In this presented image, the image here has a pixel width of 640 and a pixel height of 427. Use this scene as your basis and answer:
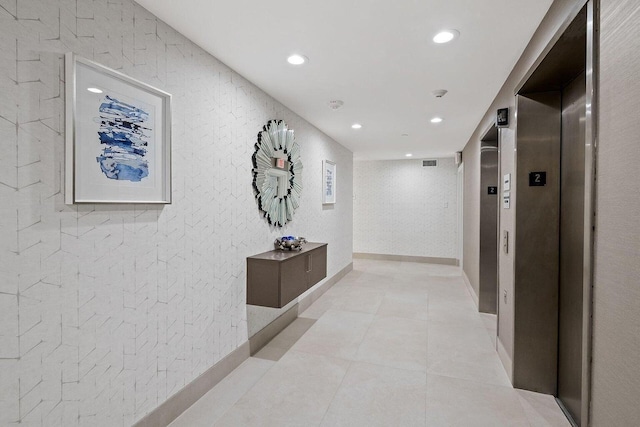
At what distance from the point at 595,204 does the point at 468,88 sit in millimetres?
2092

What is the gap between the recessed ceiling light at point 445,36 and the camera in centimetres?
199

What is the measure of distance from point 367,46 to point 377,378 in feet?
8.19

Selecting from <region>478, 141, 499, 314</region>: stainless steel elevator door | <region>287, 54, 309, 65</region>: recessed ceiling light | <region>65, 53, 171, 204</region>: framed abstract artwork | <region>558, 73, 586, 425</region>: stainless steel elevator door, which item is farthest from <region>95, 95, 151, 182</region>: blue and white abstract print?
<region>478, 141, 499, 314</region>: stainless steel elevator door

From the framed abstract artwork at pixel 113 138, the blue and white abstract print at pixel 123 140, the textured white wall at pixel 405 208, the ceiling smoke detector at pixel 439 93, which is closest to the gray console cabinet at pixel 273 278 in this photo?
the framed abstract artwork at pixel 113 138

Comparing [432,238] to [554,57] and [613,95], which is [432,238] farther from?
[613,95]

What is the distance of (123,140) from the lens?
1.67m

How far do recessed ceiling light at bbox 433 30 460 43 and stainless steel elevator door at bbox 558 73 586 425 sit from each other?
2.70 feet

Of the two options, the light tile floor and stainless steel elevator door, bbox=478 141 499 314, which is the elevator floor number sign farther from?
stainless steel elevator door, bbox=478 141 499 314

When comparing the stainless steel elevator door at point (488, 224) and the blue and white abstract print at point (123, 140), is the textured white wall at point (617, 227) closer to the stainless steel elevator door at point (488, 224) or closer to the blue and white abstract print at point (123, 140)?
the blue and white abstract print at point (123, 140)

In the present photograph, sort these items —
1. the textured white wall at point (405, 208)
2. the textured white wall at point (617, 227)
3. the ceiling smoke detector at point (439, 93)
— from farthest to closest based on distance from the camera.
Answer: the textured white wall at point (405, 208) < the ceiling smoke detector at point (439, 93) < the textured white wall at point (617, 227)

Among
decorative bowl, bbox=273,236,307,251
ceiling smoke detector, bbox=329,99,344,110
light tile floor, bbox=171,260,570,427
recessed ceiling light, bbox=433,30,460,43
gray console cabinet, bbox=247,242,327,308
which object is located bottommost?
light tile floor, bbox=171,260,570,427

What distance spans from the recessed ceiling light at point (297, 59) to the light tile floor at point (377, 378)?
248cm

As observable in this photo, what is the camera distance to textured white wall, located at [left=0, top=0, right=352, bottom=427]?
1.25m

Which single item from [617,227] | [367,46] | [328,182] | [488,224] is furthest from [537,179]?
[328,182]
